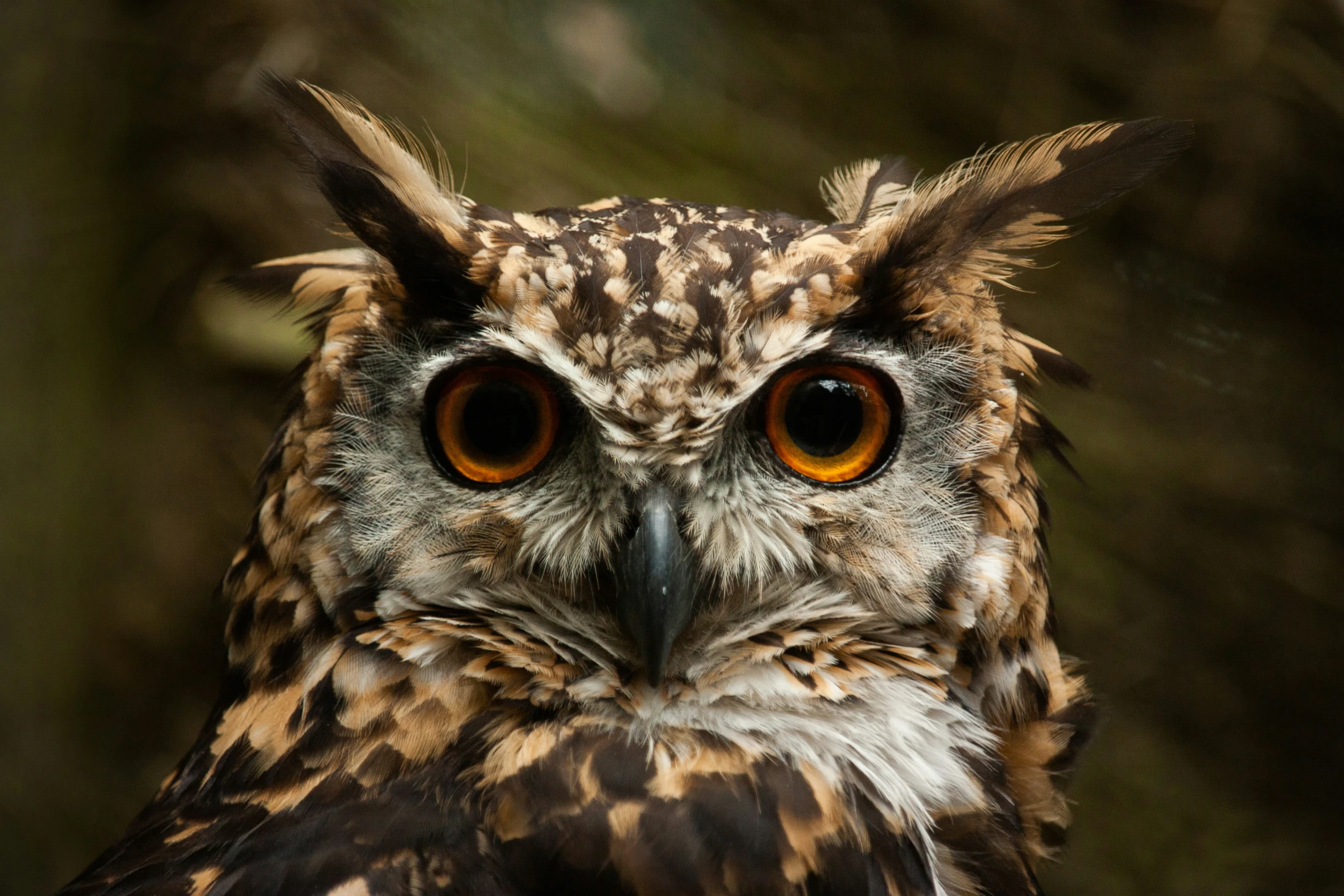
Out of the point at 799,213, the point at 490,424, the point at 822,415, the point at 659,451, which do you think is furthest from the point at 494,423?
the point at 799,213

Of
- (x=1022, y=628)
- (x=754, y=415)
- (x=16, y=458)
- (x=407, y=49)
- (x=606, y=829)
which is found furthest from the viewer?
(x=16, y=458)

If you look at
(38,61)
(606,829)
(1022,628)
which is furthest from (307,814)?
(38,61)

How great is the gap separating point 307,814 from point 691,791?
15.4 inches

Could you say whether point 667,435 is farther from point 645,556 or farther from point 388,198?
point 388,198

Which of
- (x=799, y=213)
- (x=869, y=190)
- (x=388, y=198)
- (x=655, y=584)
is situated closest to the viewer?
(x=655, y=584)

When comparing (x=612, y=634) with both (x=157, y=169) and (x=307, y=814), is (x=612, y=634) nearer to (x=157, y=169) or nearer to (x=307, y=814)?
(x=307, y=814)

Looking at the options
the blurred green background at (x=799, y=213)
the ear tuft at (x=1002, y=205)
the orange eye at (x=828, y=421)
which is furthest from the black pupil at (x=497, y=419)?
the blurred green background at (x=799, y=213)

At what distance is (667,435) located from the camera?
3.74 feet

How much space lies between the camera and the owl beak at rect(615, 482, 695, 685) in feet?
3.72

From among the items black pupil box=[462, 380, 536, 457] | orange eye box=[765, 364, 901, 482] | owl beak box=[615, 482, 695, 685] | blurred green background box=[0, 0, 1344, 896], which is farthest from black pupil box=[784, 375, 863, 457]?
blurred green background box=[0, 0, 1344, 896]

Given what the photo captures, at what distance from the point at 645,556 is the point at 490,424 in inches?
8.8

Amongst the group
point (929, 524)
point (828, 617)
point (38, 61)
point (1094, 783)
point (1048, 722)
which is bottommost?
point (1094, 783)

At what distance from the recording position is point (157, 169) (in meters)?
2.85

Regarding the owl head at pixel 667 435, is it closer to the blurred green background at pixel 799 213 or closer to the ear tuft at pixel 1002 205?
the ear tuft at pixel 1002 205
